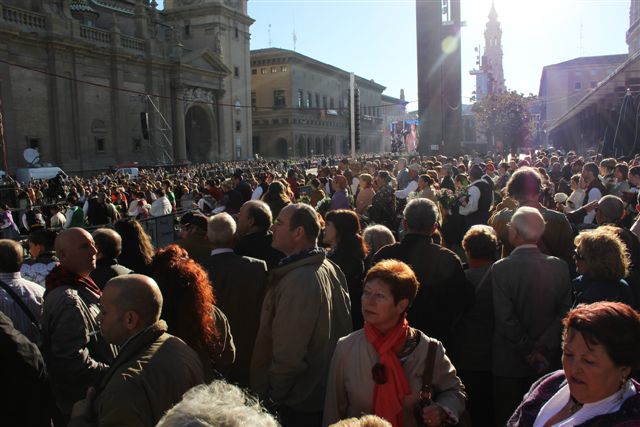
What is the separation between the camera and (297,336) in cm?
346

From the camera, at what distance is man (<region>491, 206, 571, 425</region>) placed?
4.00m

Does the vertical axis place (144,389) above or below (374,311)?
below

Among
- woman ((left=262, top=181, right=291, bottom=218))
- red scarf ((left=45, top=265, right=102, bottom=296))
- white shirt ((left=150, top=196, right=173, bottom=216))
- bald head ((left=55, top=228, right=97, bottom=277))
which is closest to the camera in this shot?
red scarf ((left=45, top=265, right=102, bottom=296))

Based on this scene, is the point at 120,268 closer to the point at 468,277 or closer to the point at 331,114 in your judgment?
the point at 468,277

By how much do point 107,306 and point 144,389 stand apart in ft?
1.68

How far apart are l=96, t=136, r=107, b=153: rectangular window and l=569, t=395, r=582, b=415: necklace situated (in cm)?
4235

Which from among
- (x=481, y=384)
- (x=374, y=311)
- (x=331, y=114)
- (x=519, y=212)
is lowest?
(x=481, y=384)

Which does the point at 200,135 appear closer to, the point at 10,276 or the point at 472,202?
the point at 472,202

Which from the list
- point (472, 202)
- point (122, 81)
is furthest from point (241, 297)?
point (122, 81)

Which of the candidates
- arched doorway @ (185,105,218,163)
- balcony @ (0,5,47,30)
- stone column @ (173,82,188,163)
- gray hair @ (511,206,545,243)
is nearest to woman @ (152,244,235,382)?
gray hair @ (511,206,545,243)

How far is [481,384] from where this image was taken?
425 cm

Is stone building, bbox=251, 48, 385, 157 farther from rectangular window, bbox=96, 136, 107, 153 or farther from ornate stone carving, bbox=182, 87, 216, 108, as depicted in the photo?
rectangular window, bbox=96, 136, 107, 153

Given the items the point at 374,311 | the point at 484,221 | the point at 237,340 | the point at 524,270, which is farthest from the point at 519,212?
the point at 484,221

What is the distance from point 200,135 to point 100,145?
15255mm
